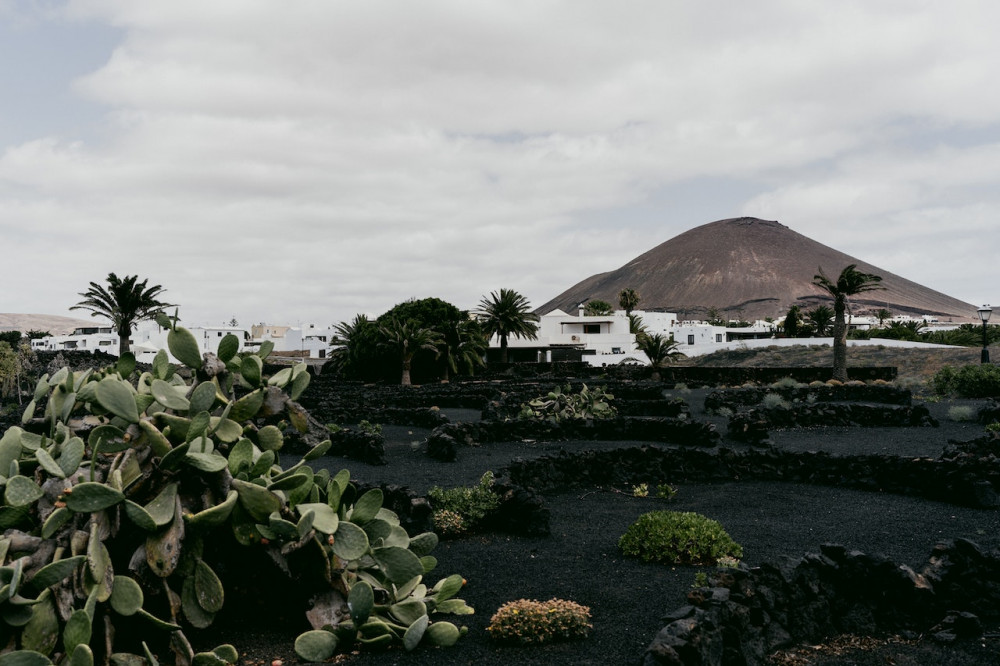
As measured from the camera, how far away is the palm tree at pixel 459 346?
150ft

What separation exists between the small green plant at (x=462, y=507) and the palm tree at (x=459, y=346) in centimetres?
3456

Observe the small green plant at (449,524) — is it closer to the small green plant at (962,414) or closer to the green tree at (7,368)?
the small green plant at (962,414)

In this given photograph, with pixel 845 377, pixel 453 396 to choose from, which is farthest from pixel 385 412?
pixel 845 377

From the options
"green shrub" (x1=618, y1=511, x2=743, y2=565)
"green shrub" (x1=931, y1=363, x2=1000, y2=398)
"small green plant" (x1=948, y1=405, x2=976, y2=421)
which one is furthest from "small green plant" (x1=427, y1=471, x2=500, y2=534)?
"green shrub" (x1=931, y1=363, x2=1000, y2=398)

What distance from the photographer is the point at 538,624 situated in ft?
19.2

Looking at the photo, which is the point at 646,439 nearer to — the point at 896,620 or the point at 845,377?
the point at 896,620

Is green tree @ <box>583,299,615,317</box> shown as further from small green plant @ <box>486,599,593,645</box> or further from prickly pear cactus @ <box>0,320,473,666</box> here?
prickly pear cactus @ <box>0,320,473,666</box>

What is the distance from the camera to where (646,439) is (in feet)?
62.0

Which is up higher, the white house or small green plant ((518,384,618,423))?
the white house

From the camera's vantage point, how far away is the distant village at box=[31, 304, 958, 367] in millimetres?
66938

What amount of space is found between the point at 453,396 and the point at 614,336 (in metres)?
44.6

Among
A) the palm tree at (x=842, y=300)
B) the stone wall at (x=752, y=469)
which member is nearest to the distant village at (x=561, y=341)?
the palm tree at (x=842, y=300)

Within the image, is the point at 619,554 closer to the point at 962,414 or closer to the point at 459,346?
the point at 962,414

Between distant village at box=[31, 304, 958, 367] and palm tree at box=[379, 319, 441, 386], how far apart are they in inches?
478
